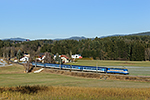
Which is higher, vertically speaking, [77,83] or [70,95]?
[70,95]

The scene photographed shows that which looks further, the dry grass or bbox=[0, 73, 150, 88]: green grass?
bbox=[0, 73, 150, 88]: green grass

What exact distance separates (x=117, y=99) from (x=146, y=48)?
416 feet

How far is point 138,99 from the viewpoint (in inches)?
807

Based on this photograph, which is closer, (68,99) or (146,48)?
(68,99)

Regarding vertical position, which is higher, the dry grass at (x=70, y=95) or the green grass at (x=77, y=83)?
the dry grass at (x=70, y=95)

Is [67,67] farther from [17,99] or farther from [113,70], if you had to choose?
[17,99]

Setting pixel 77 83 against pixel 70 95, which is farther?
pixel 77 83

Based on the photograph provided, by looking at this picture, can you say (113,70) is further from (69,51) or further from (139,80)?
(69,51)

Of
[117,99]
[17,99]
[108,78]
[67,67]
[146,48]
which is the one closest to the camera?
[17,99]

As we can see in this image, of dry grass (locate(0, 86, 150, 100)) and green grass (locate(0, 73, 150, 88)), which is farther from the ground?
dry grass (locate(0, 86, 150, 100))

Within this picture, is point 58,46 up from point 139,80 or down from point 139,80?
up

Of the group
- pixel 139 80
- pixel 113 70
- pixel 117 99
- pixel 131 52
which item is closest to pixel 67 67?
pixel 113 70

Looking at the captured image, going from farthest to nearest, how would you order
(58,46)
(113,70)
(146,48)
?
1. (58,46)
2. (146,48)
3. (113,70)

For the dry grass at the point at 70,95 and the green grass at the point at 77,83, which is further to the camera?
the green grass at the point at 77,83
